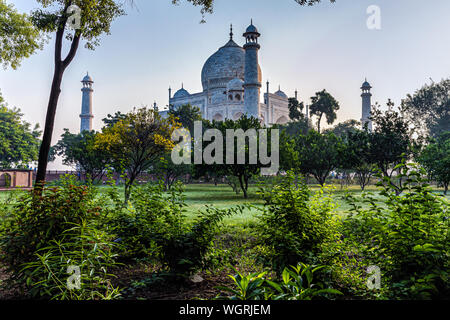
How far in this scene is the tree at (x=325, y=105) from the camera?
4312cm

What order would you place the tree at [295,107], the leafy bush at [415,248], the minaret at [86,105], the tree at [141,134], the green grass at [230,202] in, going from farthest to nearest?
the minaret at [86,105] < the tree at [295,107] < the tree at [141,134] < the green grass at [230,202] < the leafy bush at [415,248]

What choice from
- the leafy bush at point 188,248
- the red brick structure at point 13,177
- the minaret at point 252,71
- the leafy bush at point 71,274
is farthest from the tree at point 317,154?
the red brick structure at point 13,177

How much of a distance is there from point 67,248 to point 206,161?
1598cm

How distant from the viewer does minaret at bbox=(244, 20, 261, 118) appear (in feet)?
120

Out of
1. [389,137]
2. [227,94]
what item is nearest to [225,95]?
[227,94]

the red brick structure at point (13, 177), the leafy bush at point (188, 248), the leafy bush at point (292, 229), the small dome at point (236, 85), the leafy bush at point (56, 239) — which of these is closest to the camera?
the leafy bush at point (56, 239)

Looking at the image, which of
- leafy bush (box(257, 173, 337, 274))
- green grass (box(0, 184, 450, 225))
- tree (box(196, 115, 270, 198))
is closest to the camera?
leafy bush (box(257, 173, 337, 274))

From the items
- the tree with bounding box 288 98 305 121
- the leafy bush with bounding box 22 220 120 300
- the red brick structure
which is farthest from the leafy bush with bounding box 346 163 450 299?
the tree with bounding box 288 98 305 121

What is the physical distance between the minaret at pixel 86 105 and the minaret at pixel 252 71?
33.8 m

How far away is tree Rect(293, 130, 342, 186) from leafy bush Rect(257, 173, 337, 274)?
21.7 m
